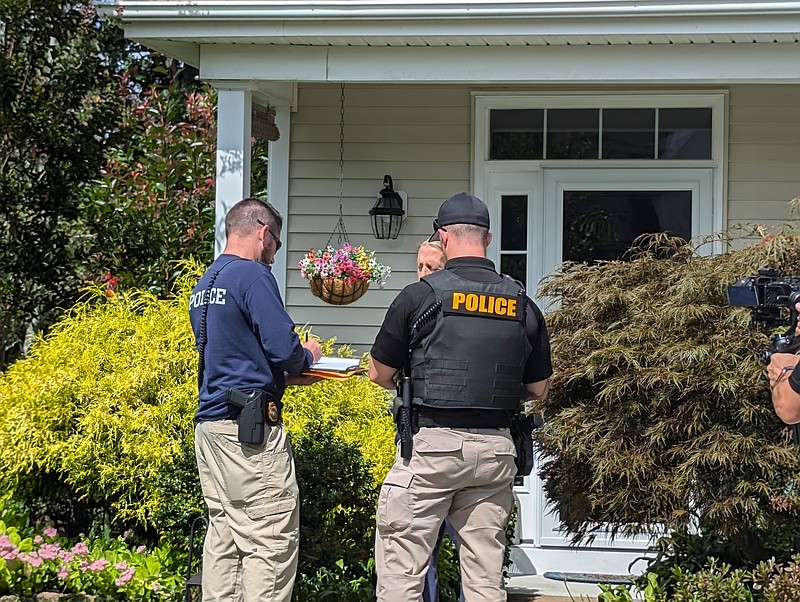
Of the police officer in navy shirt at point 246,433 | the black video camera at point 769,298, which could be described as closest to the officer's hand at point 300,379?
the police officer in navy shirt at point 246,433

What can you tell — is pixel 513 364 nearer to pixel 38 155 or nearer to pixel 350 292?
pixel 350 292

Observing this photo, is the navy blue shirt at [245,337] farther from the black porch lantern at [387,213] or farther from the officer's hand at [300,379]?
the black porch lantern at [387,213]

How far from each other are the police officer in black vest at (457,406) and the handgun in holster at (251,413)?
0.47 m

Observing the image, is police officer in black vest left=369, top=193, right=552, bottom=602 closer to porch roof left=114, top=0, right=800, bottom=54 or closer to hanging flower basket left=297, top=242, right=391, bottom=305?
porch roof left=114, top=0, right=800, bottom=54

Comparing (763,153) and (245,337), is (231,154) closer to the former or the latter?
(245,337)

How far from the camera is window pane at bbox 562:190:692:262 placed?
7141 mm

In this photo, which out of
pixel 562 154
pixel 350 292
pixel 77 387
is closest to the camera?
pixel 77 387

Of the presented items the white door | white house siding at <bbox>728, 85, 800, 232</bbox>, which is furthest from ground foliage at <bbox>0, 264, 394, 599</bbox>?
white house siding at <bbox>728, 85, 800, 232</bbox>

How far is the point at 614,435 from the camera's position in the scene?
469 cm

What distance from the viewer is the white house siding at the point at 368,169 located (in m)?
7.39

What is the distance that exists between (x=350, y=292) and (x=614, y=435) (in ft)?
7.77

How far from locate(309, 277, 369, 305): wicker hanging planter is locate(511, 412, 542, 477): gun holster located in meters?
2.62

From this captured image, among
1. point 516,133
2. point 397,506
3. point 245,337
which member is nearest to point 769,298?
point 397,506

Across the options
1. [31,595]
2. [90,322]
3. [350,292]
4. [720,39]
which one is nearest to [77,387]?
[90,322]
